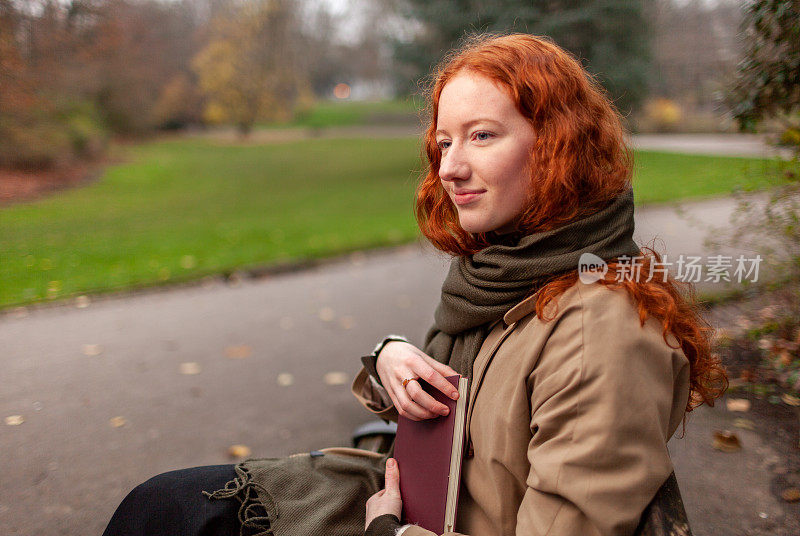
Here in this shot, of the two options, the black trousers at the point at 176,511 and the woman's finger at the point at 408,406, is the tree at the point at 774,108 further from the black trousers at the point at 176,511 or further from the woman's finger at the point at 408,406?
the black trousers at the point at 176,511

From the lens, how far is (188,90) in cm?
4228

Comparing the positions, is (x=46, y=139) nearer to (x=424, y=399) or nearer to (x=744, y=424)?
(x=744, y=424)

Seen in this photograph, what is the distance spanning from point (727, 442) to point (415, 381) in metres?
2.60

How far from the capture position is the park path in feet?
9.96

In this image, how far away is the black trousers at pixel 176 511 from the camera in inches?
68.6

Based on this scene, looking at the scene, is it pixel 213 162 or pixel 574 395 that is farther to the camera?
pixel 213 162

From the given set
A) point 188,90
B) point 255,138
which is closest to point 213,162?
point 255,138

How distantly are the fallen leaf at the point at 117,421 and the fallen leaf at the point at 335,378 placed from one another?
135 centimetres

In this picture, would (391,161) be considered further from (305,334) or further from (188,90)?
(188,90)

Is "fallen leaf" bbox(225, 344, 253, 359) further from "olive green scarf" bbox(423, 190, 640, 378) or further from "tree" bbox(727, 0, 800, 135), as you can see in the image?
"tree" bbox(727, 0, 800, 135)

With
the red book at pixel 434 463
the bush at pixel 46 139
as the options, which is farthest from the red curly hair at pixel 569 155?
the bush at pixel 46 139

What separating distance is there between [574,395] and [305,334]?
435 cm

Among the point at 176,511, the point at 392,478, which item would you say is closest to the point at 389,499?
the point at 392,478

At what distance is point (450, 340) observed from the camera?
1841 mm
